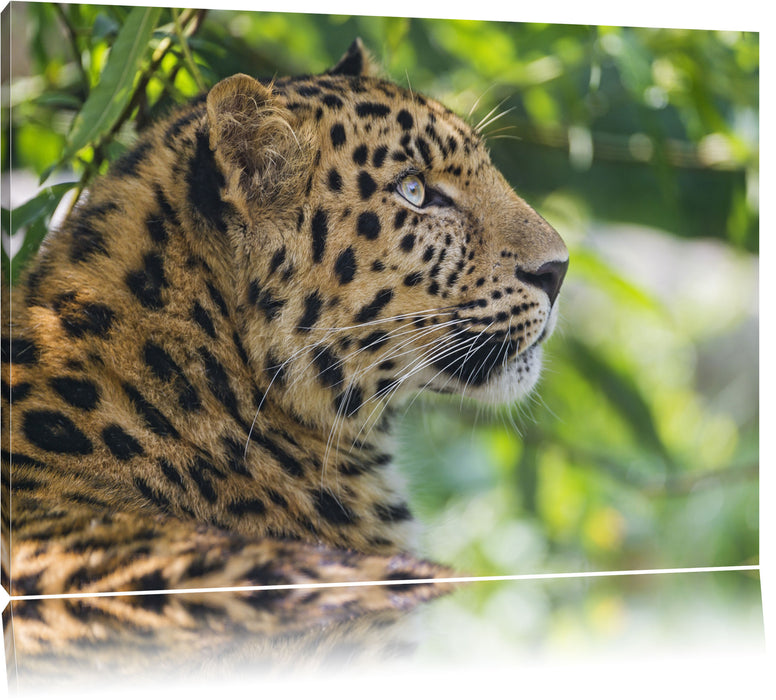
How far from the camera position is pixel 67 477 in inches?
95.1

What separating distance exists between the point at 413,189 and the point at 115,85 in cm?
96

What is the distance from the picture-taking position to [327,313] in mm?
2814

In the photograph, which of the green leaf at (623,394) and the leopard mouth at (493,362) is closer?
the leopard mouth at (493,362)

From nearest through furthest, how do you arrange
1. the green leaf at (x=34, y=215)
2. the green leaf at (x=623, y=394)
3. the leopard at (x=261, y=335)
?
1. the leopard at (x=261, y=335)
2. the green leaf at (x=34, y=215)
3. the green leaf at (x=623, y=394)

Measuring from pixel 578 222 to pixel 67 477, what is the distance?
2.59 m

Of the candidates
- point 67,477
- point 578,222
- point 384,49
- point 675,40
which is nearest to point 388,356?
point 67,477

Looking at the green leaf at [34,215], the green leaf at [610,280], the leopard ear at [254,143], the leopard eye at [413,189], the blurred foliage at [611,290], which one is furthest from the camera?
the green leaf at [610,280]

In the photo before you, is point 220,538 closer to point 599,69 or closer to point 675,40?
point 599,69

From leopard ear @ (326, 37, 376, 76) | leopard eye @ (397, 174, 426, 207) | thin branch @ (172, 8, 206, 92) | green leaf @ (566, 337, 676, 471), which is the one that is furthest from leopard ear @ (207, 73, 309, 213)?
green leaf @ (566, 337, 676, 471)

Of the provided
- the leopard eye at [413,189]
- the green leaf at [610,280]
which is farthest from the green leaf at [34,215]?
the green leaf at [610,280]

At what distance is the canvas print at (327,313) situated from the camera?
2.48 meters

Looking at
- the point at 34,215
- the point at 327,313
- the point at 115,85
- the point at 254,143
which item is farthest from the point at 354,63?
the point at 34,215

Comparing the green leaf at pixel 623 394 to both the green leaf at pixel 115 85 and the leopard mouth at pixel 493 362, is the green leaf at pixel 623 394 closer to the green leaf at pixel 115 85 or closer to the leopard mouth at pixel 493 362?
the leopard mouth at pixel 493 362

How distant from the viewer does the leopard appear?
2.45 meters
